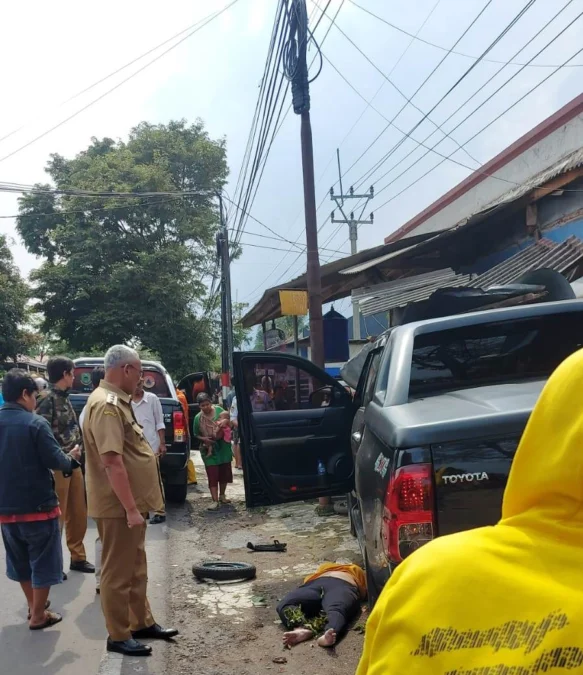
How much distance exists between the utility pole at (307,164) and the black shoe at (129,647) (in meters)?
5.98

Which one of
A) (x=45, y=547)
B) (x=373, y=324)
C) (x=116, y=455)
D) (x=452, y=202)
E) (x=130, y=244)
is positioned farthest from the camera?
(x=130, y=244)

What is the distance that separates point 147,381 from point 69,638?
5.46 metres

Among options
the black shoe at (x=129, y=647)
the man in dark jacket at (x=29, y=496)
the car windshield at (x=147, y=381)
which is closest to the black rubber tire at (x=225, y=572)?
the man in dark jacket at (x=29, y=496)

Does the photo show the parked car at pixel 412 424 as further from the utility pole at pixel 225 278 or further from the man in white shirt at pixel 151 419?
the utility pole at pixel 225 278

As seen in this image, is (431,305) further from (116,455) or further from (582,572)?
(582,572)

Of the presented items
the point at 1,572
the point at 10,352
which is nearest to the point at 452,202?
the point at 1,572

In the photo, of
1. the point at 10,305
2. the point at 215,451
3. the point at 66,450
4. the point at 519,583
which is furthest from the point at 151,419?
the point at 10,305

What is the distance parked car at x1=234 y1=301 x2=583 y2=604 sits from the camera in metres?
2.63

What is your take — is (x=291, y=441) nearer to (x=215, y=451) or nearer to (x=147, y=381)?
(x=215, y=451)

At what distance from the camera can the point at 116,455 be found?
3992mm

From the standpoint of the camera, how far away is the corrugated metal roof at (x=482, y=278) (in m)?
7.58

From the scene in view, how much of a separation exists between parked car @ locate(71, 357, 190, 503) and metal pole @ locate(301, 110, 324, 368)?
7.02ft

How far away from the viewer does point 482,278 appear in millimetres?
8383

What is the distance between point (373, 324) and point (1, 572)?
19333 mm
